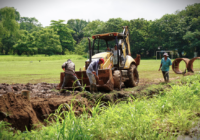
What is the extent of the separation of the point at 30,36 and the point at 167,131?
61351 millimetres

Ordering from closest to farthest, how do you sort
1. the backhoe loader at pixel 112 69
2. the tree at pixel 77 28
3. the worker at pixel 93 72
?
1. the worker at pixel 93 72
2. the backhoe loader at pixel 112 69
3. the tree at pixel 77 28

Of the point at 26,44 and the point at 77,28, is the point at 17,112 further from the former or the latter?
the point at 77,28

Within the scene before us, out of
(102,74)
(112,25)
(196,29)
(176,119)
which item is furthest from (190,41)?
(176,119)

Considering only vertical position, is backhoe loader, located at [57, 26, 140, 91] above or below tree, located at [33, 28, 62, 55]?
below

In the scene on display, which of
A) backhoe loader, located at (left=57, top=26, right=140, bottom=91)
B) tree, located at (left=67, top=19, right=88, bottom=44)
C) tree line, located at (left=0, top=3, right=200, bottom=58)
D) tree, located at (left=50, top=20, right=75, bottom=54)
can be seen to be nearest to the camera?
backhoe loader, located at (left=57, top=26, right=140, bottom=91)

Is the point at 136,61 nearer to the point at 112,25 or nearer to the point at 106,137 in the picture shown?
the point at 106,137

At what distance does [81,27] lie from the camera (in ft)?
303

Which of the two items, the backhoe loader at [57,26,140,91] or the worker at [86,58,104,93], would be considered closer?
the worker at [86,58,104,93]

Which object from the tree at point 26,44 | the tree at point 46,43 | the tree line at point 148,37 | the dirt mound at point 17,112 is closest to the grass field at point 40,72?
the dirt mound at point 17,112

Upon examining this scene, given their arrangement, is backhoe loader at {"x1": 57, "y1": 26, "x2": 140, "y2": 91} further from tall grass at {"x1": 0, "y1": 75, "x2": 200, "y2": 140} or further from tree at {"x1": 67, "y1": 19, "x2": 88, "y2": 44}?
tree at {"x1": 67, "y1": 19, "x2": 88, "y2": 44}

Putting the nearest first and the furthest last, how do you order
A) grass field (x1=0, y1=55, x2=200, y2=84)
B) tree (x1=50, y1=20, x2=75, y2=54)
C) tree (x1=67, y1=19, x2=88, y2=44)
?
grass field (x1=0, y1=55, x2=200, y2=84), tree (x1=50, y1=20, x2=75, y2=54), tree (x1=67, y1=19, x2=88, y2=44)

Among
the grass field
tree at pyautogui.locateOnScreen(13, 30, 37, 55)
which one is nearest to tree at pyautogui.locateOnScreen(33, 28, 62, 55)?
tree at pyautogui.locateOnScreen(13, 30, 37, 55)

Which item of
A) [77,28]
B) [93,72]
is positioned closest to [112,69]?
[93,72]

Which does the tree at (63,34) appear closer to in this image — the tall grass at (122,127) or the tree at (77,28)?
the tree at (77,28)
